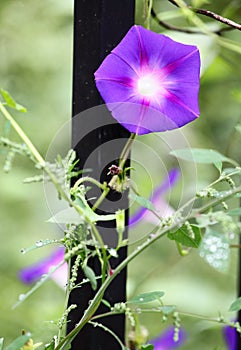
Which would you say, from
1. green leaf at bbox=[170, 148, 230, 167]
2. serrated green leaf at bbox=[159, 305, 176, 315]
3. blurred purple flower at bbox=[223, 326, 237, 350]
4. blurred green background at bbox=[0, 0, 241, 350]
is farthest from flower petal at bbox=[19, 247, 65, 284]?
serrated green leaf at bbox=[159, 305, 176, 315]

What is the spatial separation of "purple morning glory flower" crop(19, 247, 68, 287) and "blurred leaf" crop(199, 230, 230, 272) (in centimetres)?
49

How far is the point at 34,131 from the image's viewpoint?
1531mm

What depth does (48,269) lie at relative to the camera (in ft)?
3.62

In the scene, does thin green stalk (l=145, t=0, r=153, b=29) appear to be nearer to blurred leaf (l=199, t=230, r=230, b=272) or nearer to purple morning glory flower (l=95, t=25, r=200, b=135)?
purple morning glory flower (l=95, t=25, r=200, b=135)

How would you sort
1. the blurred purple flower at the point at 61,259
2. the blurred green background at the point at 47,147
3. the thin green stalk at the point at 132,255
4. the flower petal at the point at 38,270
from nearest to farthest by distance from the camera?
the thin green stalk at the point at 132,255, the blurred purple flower at the point at 61,259, the flower petal at the point at 38,270, the blurred green background at the point at 47,147

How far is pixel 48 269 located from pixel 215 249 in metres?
0.56

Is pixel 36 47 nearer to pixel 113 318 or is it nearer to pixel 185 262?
pixel 185 262

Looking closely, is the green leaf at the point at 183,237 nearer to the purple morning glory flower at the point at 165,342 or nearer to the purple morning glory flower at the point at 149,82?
the purple morning glory flower at the point at 149,82

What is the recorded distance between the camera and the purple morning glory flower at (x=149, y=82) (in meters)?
0.56

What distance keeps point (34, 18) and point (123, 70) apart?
1014mm

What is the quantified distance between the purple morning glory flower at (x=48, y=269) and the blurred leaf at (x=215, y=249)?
0.49 meters

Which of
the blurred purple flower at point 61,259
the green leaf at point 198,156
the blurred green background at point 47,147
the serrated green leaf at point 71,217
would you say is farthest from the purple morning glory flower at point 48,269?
the serrated green leaf at point 71,217

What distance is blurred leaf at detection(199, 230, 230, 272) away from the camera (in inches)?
22.5

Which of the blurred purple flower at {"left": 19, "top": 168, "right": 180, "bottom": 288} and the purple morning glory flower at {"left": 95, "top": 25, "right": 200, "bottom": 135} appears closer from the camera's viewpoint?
the purple morning glory flower at {"left": 95, "top": 25, "right": 200, "bottom": 135}
